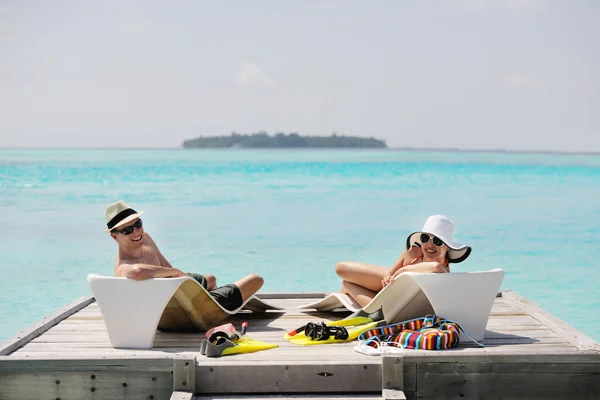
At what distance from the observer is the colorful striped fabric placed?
5.73 meters

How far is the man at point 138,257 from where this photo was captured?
5895mm

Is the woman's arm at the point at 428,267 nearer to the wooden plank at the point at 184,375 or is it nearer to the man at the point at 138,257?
the man at the point at 138,257

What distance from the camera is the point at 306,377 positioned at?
5352 mm

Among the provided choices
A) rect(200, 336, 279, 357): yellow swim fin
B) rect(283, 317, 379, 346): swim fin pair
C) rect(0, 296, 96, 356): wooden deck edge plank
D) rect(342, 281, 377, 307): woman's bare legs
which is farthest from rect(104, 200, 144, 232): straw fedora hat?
rect(342, 281, 377, 307): woman's bare legs

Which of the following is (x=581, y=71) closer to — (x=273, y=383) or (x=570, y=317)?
(x=570, y=317)

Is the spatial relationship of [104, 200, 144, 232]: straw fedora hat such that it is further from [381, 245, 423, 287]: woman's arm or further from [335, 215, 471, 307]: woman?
[381, 245, 423, 287]: woman's arm

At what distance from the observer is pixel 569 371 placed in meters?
5.50

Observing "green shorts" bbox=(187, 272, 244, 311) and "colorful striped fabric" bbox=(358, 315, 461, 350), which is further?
"green shorts" bbox=(187, 272, 244, 311)

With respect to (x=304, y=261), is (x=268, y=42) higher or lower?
higher

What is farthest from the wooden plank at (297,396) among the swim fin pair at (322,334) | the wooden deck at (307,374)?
the swim fin pair at (322,334)

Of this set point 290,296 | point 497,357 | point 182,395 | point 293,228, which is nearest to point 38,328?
point 182,395

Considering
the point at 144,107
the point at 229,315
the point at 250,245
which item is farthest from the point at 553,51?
the point at 229,315

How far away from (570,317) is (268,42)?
51.6 metres

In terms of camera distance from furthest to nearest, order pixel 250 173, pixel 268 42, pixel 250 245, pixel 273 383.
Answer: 1. pixel 268 42
2. pixel 250 173
3. pixel 250 245
4. pixel 273 383
